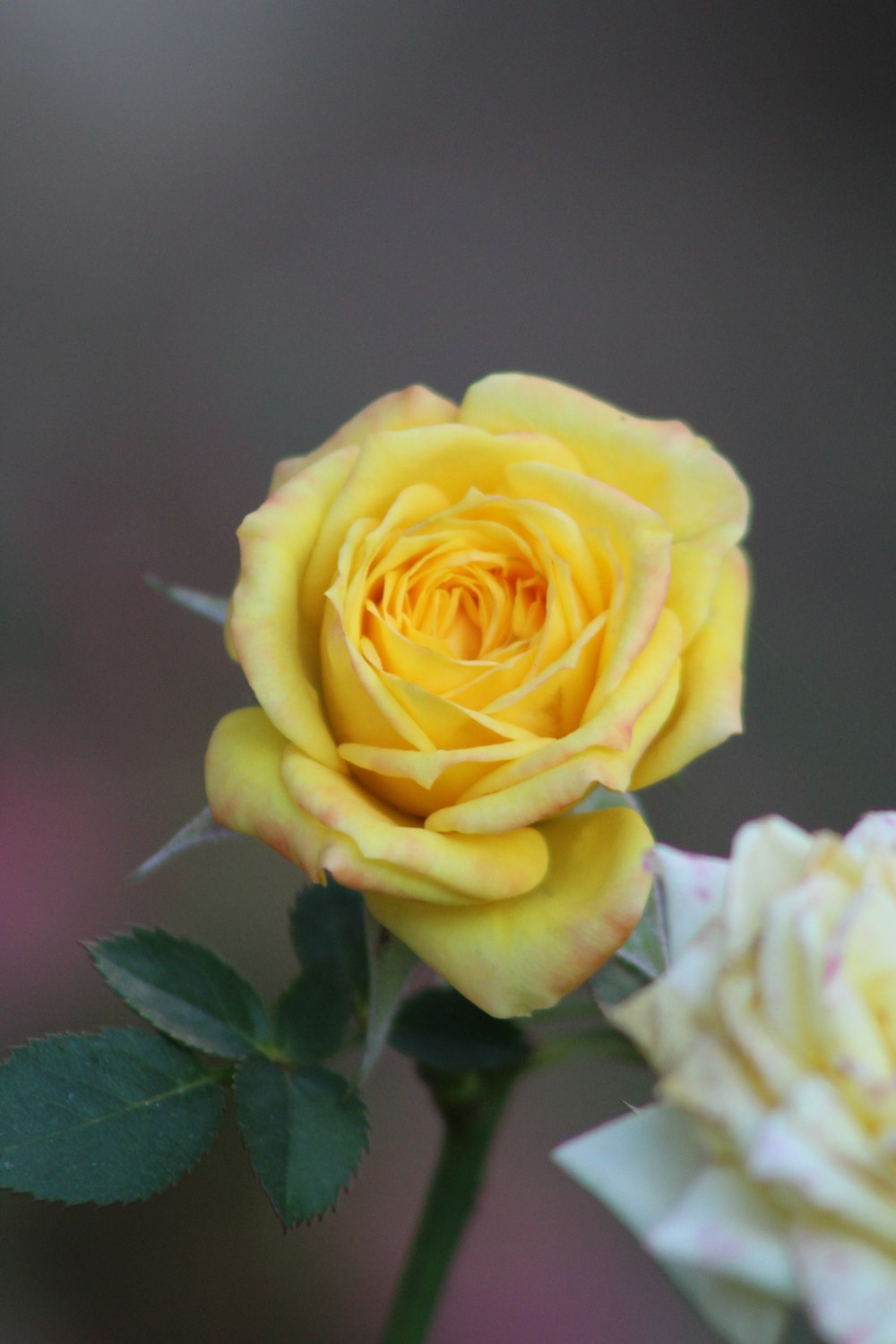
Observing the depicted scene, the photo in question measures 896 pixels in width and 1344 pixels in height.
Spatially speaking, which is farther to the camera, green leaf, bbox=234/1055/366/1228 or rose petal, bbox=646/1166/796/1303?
green leaf, bbox=234/1055/366/1228

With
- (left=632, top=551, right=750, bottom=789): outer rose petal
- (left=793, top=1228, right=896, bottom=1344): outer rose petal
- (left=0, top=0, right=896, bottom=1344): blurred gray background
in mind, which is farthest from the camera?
(left=0, top=0, right=896, bottom=1344): blurred gray background

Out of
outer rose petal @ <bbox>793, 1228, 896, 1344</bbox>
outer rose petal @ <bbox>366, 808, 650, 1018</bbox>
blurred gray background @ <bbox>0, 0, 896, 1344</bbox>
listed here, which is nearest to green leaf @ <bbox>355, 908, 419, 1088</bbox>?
outer rose petal @ <bbox>366, 808, 650, 1018</bbox>

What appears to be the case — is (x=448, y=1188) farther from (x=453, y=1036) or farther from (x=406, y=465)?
(x=406, y=465)

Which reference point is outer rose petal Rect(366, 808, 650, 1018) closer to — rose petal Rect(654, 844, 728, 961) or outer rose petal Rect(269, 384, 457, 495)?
rose petal Rect(654, 844, 728, 961)

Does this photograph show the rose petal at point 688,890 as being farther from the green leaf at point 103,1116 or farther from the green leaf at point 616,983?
the green leaf at point 103,1116

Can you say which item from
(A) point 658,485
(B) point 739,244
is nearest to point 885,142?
(B) point 739,244

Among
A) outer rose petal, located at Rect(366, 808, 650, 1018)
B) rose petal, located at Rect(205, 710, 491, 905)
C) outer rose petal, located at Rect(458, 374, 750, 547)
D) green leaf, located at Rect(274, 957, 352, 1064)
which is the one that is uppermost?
outer rose petal, located at Rect(458, 374, 750, 547)
